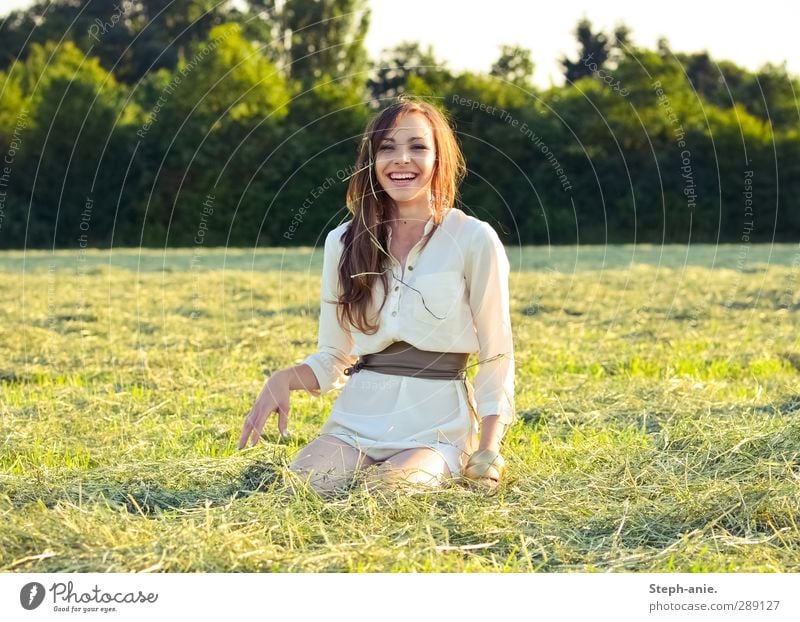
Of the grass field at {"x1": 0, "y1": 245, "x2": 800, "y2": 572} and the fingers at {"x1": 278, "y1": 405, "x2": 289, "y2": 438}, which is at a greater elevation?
the fingers at {"x1": 278, "y1": 405, "x2": 289, "y2": 438}

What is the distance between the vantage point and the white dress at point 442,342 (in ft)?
12.4

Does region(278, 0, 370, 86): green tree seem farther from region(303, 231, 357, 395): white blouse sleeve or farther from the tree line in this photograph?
region(303, 231, 357, 395): white blouse sleeve

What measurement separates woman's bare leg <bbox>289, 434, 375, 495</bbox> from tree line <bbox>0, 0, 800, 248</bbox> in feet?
50.6

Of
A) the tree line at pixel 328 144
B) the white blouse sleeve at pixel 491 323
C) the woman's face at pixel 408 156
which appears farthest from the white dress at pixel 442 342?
Result: the tree line at pixel 328 144

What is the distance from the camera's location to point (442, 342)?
3.84 meters

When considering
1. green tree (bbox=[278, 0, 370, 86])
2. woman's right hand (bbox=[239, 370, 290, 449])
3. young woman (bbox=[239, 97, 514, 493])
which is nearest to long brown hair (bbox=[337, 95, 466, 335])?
young woman (bbox=[239, 97, 514, 493])

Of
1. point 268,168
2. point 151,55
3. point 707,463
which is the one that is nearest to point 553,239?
point 268,168

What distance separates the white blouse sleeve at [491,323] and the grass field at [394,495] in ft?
1.05

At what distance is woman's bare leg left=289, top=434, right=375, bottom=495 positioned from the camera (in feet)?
12.0

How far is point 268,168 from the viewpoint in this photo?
19656 millimetres

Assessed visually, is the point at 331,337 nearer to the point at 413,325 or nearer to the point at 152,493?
the point at 413,325

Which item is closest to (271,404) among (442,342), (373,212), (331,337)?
(331,337)

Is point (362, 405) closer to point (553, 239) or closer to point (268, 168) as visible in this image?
point (268, 168)

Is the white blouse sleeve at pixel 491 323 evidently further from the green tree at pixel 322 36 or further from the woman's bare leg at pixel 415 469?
the green tree at pixel 322 36
